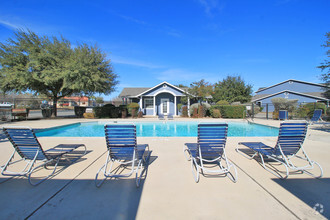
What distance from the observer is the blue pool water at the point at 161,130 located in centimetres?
1062

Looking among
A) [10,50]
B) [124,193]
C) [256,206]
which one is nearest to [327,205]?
[256,206]

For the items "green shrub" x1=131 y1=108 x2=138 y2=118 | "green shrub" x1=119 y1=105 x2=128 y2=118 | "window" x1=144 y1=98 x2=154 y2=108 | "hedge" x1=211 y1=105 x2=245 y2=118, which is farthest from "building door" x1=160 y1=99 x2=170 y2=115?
"hedge" x1=211 y1=105 x2=245 y2=118

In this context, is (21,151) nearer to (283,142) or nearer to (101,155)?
(101,155)

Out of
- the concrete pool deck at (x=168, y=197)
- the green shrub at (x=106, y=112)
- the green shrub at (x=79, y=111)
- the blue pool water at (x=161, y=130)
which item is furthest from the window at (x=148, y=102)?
the concrete pool deck at (x=168, y=197)

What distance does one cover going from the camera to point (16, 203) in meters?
2.46

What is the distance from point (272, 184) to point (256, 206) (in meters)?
0.94

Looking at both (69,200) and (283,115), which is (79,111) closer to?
(69,200)

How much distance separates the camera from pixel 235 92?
34562 millimetres

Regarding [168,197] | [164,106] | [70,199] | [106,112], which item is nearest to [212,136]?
[168,197]

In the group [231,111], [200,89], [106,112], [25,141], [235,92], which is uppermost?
[235,92]

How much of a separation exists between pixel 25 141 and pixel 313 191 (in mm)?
5532

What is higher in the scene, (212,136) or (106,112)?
(106,112)

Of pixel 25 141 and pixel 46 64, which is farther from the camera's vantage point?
pixel 46 64

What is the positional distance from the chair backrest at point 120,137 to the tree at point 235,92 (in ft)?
110
